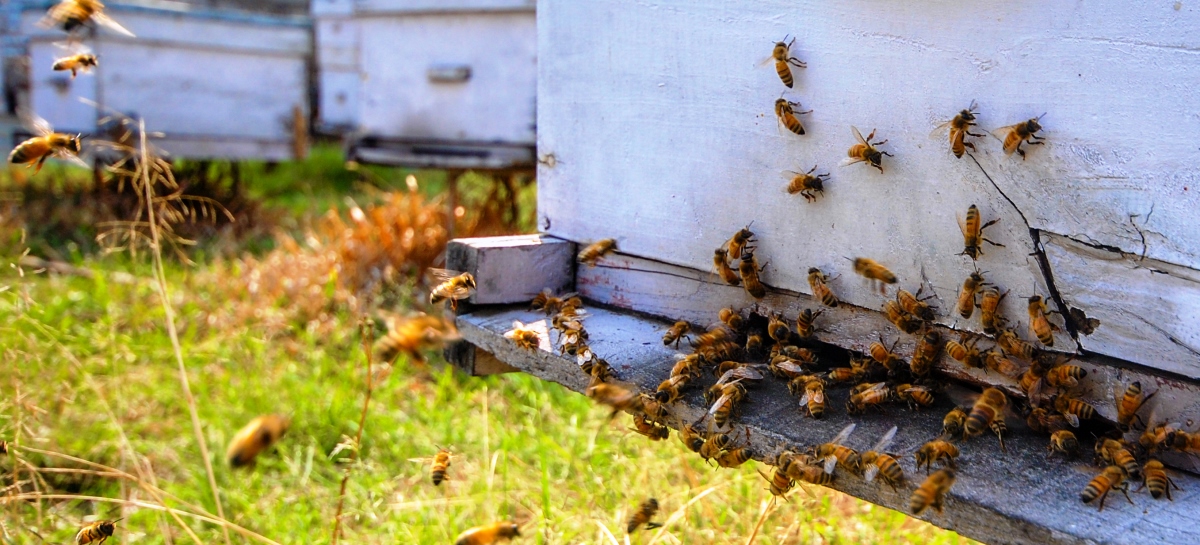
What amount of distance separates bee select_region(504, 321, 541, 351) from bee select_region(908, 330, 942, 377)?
0.75 meters

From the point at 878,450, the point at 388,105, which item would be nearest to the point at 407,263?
the point at 388,105

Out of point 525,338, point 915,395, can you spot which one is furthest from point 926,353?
point 525,338

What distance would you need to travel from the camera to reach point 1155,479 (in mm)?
1306

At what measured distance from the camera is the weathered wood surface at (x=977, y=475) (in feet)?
4.09

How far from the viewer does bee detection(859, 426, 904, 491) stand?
1.40 meters

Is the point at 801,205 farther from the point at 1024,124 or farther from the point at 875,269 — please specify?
the point at 1024,124

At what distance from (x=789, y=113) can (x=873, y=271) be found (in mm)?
337

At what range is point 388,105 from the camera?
577 cm

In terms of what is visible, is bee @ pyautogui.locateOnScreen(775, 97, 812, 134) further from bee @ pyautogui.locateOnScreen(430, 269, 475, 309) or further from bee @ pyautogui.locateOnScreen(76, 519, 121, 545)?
bee @ pyautogui.locateOnScreen(76, 519, 121, 545)

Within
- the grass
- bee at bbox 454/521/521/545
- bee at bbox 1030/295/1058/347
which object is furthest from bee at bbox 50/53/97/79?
bee at bbox 1030/295/1058/347

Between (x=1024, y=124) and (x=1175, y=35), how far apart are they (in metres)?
0.23

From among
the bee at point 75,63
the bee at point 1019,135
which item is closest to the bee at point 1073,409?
the bee at point 1019,135

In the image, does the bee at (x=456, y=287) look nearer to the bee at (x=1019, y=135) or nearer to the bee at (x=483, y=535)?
the bee at (x=483, y=535)

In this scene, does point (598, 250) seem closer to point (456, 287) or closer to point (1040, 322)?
point (456, 287)
